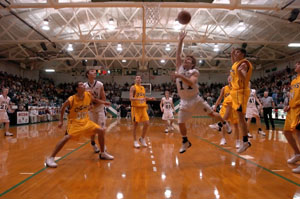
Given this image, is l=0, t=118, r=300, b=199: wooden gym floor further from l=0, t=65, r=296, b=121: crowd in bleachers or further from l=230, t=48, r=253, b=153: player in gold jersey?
l=0, t=65, r=296, b=121: crowd in bleachers

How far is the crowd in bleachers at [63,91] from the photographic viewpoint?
16.9 m

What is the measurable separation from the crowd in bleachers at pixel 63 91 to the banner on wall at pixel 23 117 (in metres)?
0.37

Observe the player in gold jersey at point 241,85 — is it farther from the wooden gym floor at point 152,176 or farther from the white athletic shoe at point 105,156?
the white athletic shoe at point 105,156

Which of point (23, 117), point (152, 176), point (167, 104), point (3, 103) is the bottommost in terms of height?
point (152, 176)


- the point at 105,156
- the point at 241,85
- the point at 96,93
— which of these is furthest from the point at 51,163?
the point at 241,85

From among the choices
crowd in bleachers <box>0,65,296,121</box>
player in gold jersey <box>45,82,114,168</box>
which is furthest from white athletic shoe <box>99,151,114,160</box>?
crowd in bleachers <box>0,65,296,121</box>

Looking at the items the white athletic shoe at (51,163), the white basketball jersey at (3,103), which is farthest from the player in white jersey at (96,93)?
the white basketball jersey at (3,103)

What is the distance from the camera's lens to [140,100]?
6133 mm

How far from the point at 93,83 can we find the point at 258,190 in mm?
3877

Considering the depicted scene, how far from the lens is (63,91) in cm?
2934

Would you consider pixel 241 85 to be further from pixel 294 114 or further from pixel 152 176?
pixel 152 176

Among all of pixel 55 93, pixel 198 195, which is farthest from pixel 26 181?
pixel 55 93

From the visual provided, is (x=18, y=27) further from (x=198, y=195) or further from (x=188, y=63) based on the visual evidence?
(x=198, y=195)

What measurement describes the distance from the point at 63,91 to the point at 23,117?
15249 mm
